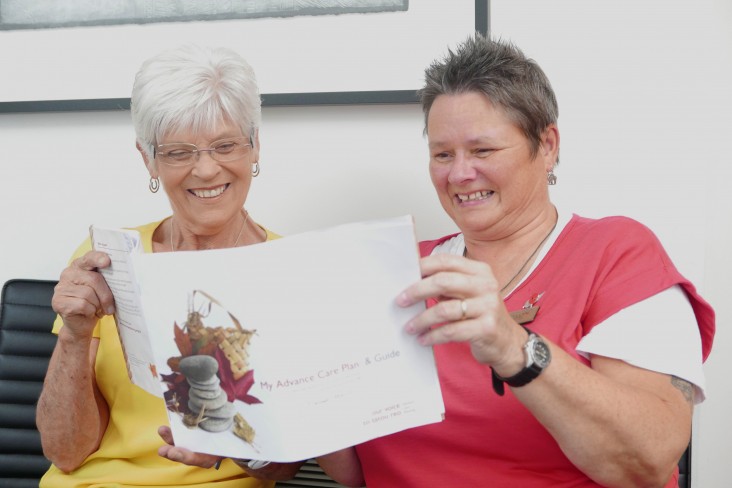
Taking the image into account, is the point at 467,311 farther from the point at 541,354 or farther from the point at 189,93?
the point at 189,93

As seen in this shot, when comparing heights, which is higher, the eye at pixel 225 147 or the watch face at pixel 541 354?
the eye at pixel 225 147

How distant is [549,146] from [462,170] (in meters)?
0.17

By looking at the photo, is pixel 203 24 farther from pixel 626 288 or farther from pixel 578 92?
pixel 626 288

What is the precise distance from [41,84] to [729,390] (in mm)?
1646

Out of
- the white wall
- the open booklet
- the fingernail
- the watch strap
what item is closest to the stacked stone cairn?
the open booklet

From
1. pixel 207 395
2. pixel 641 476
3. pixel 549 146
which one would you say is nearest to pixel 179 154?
pixel 207 395

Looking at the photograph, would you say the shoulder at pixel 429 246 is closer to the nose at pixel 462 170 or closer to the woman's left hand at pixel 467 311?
the nose at pixel 462 170

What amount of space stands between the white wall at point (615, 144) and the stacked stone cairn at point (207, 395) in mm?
773

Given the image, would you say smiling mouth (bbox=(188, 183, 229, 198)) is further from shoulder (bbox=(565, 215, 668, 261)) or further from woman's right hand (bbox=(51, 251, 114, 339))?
shoulder (bbox=(565, 215, 668, 261))

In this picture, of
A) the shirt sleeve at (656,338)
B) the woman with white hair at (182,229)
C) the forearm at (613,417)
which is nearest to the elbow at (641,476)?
the forearm at (613,417)

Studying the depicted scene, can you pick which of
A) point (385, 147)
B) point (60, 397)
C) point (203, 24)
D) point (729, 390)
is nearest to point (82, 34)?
point (203, 24)

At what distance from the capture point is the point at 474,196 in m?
1.33

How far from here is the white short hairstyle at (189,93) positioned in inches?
55.1

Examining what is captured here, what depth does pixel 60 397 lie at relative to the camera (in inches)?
55.3
